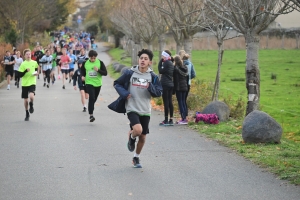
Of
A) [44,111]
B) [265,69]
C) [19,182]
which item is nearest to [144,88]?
[19,182]

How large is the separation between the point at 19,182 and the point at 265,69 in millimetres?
34819

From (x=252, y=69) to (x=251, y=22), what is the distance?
107cm

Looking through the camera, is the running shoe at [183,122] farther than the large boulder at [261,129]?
Yes

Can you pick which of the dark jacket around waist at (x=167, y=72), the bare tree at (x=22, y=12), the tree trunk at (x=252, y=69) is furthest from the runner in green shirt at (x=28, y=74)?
the bare tree at (x=22, y=12)

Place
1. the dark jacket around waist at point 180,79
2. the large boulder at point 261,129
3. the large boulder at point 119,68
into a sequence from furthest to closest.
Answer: the large boulder at point 119,68
the dark jacket around waist at point 180,79
the large boulder at point 261,129

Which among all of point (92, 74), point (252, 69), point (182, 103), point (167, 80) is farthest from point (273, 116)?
point (92, 74)

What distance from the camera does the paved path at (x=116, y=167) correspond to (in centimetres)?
838

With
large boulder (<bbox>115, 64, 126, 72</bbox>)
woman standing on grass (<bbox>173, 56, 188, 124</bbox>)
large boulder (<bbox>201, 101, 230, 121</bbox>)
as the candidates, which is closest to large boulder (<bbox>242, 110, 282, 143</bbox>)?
large boulder (<bbox>201, 101, 230, 121</bbox>)

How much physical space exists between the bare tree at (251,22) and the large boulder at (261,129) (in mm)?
2408

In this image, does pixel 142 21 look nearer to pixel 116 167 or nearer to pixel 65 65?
pixel 65 65

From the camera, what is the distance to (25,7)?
53781 millimetres

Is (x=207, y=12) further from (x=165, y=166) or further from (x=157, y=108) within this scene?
(x=165, y=166)

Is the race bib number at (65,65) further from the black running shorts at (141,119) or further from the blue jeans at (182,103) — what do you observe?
the black running shorts at (141,119)

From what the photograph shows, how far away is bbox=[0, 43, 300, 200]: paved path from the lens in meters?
8.38
